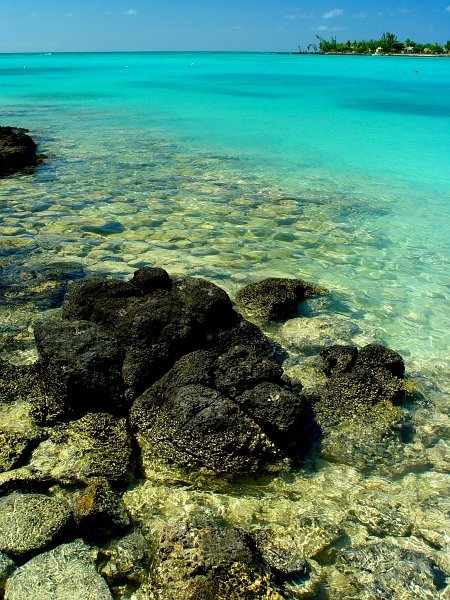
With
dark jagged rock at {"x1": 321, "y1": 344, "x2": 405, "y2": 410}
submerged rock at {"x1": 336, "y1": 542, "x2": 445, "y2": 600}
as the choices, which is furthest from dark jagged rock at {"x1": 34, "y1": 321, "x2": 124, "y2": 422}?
submerged rock at {"x1": 336, "y1": 542, "x2": 445, "y2": 600}

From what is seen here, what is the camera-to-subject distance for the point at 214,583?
3.14m

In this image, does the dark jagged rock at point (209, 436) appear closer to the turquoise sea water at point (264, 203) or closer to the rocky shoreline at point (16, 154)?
the turquoise sea water at point (264, 203)

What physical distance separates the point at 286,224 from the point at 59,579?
27.6 ft

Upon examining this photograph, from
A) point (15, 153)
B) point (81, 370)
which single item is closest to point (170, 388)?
point (81, 370)

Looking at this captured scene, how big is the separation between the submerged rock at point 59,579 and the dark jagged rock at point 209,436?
1112mm

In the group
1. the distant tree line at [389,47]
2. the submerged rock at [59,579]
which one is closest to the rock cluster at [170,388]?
the submerged rock at [59,579]

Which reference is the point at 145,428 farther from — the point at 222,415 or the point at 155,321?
the point at 155,321

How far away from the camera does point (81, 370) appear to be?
4781mm

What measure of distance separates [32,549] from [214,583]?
1.18 metres

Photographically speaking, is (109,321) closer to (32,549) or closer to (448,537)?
(32,549)

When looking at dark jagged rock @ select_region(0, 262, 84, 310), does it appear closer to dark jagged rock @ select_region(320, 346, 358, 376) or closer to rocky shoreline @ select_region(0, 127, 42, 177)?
dark jagged rock @ select_region(320, 346, 358, 376)

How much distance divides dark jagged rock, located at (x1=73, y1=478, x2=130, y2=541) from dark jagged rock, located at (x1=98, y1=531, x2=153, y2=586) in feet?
0.30

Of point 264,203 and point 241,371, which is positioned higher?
point 264,203

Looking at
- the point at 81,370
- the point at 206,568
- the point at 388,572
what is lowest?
the point at 388,572
